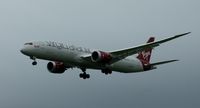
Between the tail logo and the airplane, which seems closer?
the airplane

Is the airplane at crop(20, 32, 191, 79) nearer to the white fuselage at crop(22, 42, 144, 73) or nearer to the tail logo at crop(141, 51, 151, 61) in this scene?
the white fuselage at crop(22, 42, 144, 73)

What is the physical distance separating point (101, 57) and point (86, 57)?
6.23 ft

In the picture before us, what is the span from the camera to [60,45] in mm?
86625

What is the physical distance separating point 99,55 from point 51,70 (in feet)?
31.5

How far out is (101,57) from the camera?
3487 inches

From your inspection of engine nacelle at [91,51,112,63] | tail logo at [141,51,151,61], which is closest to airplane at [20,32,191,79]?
engine nacelle at [91,51,112,63]

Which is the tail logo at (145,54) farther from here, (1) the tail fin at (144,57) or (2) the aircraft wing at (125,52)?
(2) the aircraft wing at (125,52)

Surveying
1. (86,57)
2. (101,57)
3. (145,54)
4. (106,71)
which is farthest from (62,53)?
(145,54)

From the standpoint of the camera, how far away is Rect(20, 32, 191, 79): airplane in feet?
280

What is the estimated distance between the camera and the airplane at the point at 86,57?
280 ft

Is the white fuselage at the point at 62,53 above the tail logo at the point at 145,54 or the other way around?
the other way around

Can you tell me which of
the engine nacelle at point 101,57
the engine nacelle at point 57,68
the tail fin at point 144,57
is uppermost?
the tail fin at point 144,57

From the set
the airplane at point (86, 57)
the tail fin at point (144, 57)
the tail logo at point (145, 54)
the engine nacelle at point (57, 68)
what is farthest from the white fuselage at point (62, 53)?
the tail logo at point (145, 54)

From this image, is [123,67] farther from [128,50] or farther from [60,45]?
[60,45]
